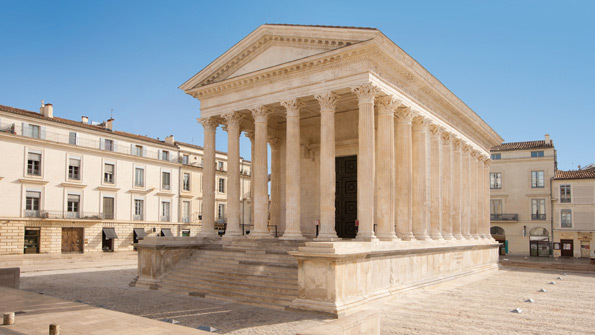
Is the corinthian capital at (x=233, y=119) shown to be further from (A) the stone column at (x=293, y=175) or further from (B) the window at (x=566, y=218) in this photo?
(B) the window at (x=566, y=218)

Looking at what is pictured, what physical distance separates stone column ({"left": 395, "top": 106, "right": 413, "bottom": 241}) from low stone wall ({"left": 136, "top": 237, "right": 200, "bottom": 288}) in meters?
9.22

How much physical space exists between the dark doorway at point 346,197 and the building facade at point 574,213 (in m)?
31.4

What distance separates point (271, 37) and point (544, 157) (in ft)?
124

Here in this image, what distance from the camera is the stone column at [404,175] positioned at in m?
19.9

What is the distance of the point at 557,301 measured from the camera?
16719 mm

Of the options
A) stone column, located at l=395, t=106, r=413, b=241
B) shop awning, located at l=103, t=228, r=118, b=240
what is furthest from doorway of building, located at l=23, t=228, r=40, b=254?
stone column, located at l=395, t=106, r=413, b=241

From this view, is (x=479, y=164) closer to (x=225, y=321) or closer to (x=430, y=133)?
(x=430, y=133)

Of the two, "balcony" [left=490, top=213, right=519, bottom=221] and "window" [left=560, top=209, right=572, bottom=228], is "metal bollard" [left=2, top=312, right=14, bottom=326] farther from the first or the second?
"window" [left=560, top=209, right=572, bottom=228]

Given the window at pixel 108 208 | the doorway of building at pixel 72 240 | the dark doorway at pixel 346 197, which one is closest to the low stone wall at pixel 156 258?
the dark doorway at pixel 346 197

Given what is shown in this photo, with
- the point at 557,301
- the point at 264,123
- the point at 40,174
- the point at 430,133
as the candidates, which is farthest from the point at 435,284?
the point at 40,174

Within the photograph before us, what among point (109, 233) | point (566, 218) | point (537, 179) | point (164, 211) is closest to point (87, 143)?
point (109, 233)

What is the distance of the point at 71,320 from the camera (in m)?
10.7

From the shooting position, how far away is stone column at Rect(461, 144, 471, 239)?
2786 cm

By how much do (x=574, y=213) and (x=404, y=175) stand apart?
34239 mm
